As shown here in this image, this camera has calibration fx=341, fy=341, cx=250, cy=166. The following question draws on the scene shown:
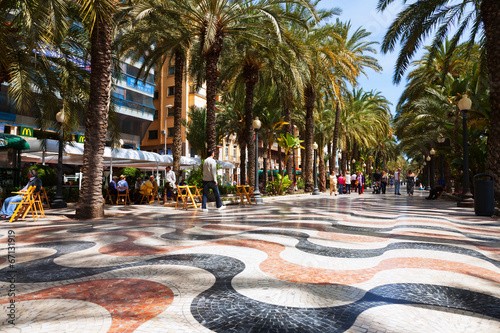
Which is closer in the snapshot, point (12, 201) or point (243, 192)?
point (12, 201)

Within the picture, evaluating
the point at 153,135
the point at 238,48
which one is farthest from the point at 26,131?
the point at 153,135

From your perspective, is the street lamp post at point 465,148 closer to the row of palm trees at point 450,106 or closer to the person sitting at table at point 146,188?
the row of palm trees at point 450,106

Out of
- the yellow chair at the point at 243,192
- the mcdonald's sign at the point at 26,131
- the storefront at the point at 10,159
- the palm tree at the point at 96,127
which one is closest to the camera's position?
the palm tree at the point at 96,127

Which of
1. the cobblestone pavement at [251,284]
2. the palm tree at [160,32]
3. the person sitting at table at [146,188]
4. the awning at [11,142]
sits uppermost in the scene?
the palm tree at [160,32]

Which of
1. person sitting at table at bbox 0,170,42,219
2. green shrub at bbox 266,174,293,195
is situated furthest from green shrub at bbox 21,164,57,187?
green shrub at bbox 266,174,293,195

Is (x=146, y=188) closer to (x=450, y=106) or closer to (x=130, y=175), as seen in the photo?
(x=130, y=175)

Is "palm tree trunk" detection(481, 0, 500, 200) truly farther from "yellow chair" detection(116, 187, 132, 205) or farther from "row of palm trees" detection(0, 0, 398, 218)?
"yellow chair" detection(116, 187, 132, 205)

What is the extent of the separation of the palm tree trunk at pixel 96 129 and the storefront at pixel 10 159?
253 inches

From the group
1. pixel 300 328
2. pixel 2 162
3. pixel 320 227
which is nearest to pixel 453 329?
pixel 300 328

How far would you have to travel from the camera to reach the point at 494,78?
10555 mm

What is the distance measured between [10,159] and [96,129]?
7.34 metres

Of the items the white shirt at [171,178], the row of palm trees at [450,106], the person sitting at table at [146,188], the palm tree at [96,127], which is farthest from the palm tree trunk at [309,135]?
the palm tree at [96,127]

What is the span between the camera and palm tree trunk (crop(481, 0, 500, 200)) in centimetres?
1045

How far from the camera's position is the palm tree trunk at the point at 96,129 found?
8648 millimetres
